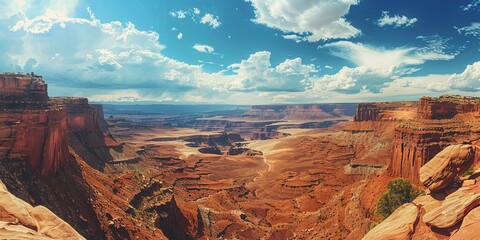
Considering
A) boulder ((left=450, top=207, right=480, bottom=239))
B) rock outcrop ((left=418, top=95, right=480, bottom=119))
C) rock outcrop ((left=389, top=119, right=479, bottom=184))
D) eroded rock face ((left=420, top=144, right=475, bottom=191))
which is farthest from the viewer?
rock outcrop ((left=418, top=95, right=480, bottom=119))

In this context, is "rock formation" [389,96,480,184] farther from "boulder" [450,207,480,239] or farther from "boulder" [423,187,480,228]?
"boulder" [450,207,480,239]

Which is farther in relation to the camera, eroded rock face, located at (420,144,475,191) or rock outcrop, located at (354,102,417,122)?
rock outcrop, located at (354,102,417,122)

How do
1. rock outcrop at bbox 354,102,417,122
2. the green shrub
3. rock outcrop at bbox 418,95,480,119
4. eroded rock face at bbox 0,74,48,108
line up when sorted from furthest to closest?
rock outcrop at bbox 354,102,417,122, rock outcrop at bbox 418,95,480,119, eroded rock face at bbox 0,74,48,108, the green shrub

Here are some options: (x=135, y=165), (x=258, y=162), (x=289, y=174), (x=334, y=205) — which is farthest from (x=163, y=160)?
(x=334, y=205)

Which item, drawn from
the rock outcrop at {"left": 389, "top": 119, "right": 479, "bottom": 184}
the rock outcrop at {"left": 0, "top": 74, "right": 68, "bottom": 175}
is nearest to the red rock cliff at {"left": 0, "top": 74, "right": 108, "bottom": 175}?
the rock outcrop at {"left": 0, "top": 74, "right": 68, "bottom": 175}

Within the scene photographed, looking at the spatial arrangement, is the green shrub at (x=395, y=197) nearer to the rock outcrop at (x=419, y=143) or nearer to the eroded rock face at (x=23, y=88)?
the rock outcrop at (x=419, y=143)

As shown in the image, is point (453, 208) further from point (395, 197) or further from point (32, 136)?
point (32, 136)
